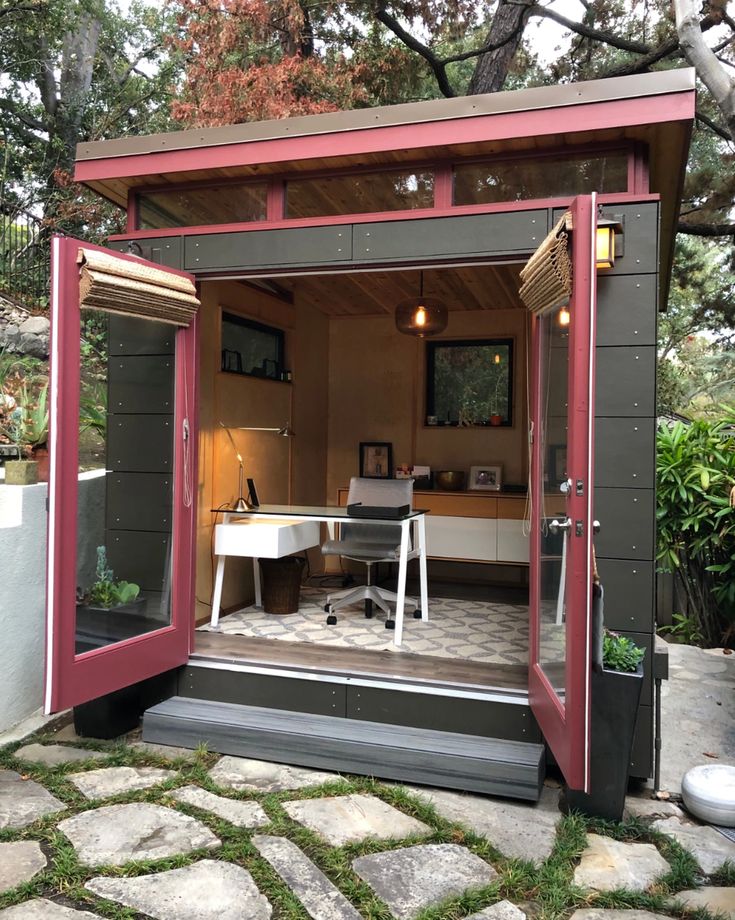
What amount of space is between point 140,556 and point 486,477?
3.58 meters

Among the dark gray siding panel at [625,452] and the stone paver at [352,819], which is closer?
the stone paver at [352,819]

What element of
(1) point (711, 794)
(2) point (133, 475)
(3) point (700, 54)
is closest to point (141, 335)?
(2) point (133, 475)

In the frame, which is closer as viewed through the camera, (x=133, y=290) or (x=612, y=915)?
(x=612, y=915)

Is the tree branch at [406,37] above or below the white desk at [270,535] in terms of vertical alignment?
above

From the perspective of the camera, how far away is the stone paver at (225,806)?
8.79 feet

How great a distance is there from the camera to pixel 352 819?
272 cm

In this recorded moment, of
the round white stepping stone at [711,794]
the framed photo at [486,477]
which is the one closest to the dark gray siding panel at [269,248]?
the round white stepping stone at [711,794]

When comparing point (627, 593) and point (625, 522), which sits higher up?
point (625, 522)

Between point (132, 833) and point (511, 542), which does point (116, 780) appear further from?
point (511, 542)

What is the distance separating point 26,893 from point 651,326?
2927 mm

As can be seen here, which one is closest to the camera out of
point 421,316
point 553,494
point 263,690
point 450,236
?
point 553,494

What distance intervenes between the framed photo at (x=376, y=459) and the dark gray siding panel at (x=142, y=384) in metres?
3.33

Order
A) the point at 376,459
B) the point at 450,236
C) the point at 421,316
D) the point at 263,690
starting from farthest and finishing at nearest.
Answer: the point at 376,459 → the point at 421,316 → the point at 263,690 → the point at 450,236

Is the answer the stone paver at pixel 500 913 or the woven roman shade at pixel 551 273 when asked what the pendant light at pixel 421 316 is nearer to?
the woven roman shade at pixel 551 273
